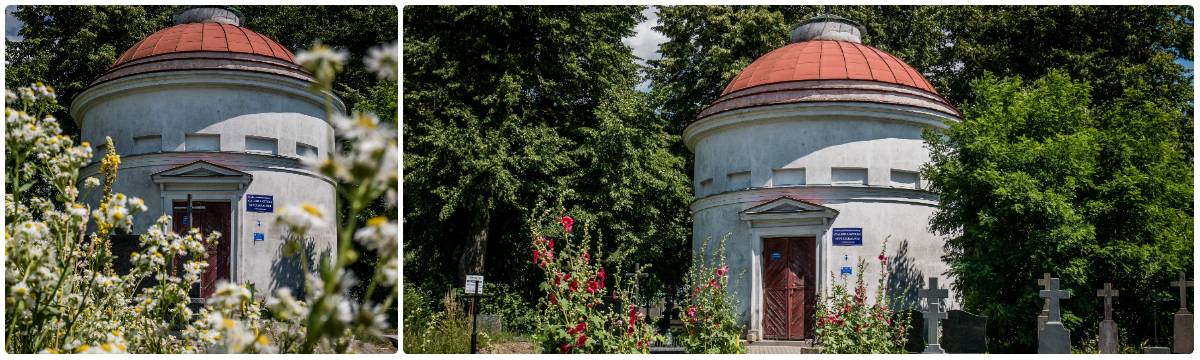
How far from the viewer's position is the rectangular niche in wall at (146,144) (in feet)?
17.1

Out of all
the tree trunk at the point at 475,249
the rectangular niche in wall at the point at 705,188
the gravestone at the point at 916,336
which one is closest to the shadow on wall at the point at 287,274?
the gravestone at the point at 916,336

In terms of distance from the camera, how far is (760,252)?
42.1 feet

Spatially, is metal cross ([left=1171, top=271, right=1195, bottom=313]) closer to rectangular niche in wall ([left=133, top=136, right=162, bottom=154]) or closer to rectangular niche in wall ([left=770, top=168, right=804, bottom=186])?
rectangular niche in wall ([left=770, top=168, right=804, bottom=186])

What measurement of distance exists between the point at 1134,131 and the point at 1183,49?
6.82 ft

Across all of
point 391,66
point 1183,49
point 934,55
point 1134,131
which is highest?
point 934,55

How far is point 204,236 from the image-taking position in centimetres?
467

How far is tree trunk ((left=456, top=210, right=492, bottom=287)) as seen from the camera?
51.0ft

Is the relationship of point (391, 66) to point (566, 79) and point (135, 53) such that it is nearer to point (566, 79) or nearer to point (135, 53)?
point (135, 53)

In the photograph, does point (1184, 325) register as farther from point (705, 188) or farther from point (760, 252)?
point (705, 188)

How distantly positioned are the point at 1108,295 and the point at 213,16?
8515 mm

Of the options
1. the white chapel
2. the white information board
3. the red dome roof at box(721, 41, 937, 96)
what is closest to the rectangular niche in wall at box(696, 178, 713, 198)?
the white chapel

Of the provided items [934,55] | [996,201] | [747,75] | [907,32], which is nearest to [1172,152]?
[996,201]

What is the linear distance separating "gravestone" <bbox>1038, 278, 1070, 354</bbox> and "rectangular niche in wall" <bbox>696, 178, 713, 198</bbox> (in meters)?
5.65

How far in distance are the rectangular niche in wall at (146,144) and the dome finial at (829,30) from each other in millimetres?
11475
